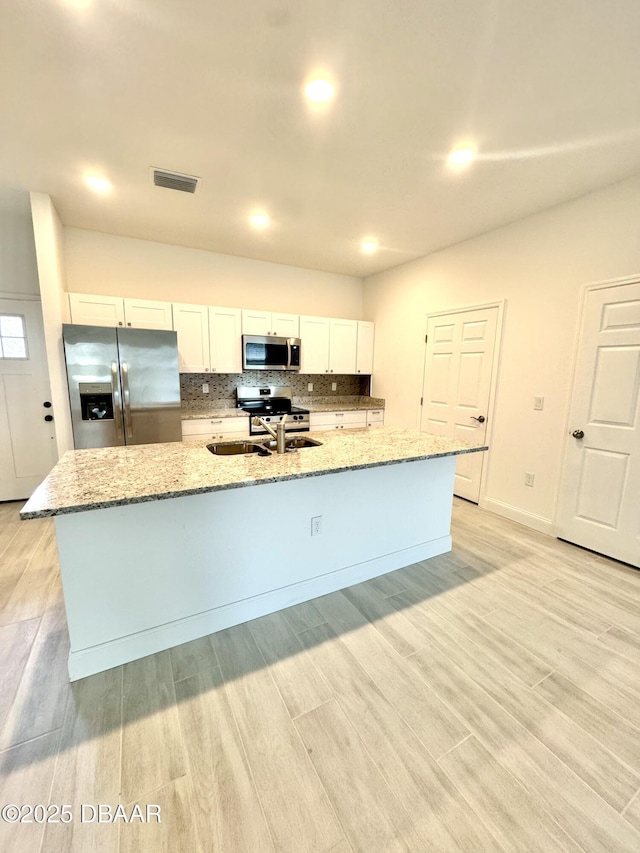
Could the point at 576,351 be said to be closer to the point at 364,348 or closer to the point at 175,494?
the point at 364,348

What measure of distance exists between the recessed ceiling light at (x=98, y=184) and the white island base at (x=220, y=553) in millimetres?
2530

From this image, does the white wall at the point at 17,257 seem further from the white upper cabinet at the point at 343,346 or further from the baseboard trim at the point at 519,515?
the baseboard trim at the point at 519,515

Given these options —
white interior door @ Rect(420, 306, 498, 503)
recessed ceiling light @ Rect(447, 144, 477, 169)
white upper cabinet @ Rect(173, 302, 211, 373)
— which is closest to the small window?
white upper cabinet @ Rect(173, 302, 211, 373)

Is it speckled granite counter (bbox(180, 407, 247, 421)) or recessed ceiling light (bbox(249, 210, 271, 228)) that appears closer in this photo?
recessed ceiling light (bbox(249, 210, 271, 228))

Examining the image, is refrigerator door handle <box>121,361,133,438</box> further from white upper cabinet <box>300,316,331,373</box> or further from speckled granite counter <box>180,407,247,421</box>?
white upper cabinet <box>300,316,331,373</box>

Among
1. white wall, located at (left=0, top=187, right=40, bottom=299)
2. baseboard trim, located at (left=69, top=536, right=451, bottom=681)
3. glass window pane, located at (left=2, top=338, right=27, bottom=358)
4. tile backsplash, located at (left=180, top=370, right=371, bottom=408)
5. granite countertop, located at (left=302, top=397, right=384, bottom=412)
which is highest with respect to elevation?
white wall, located at (left=0, top=187, right=40, bottom=299)

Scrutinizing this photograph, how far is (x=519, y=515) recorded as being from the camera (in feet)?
10.8

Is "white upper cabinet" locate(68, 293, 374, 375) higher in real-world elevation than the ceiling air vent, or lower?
lower

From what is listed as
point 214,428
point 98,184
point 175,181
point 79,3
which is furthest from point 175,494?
point 98,184

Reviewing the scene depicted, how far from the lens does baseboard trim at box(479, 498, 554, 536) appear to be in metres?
3.09

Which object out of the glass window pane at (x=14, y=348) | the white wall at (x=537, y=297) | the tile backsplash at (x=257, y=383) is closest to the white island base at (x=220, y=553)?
the white wall at (x=537, y=297)

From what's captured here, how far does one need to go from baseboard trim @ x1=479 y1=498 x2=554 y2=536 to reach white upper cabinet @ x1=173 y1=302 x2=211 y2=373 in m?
3.40

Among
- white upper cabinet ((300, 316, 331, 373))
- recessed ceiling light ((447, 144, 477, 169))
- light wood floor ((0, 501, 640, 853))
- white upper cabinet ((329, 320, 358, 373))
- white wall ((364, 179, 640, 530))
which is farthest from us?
white upper cabinet ((329, 320, 358, 373))

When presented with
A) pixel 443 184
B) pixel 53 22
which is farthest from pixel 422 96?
pixel 53 22
